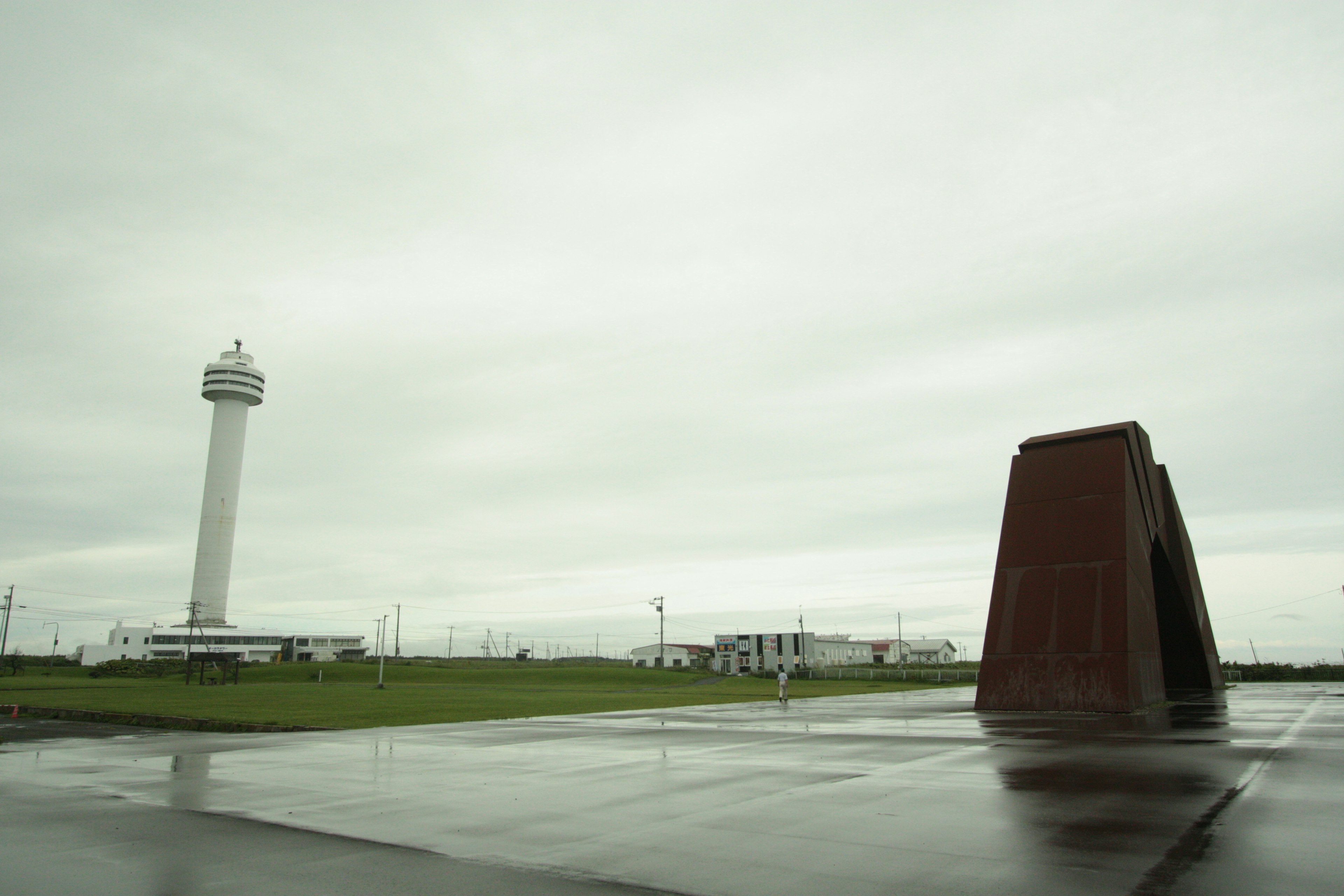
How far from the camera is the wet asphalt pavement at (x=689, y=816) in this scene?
5.98 m

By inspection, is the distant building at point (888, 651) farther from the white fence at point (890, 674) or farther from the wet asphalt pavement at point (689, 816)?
the wet asphalt pavement at point (689, 816)

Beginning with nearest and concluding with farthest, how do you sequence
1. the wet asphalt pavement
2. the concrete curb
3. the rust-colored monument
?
the wet asphalt pavement, the concrete curb, the rust-colored monument

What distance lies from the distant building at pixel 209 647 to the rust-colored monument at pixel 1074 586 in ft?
342

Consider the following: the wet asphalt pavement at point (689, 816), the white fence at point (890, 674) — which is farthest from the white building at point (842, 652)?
the wet asphalt pavement at point (689, 816)

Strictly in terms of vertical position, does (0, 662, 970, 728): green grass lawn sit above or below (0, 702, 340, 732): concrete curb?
below

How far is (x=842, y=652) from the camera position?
129 meters

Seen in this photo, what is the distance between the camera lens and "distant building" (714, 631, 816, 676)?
111 m

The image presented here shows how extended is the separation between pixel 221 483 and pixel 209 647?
2251 cm

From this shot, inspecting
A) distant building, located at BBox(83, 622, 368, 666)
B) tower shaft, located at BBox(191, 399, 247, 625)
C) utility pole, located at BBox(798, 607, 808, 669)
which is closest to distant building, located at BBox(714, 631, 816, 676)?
utility pole, located at BBox(798, 607, 808, 669)

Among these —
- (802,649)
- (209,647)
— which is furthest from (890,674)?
(209,647)

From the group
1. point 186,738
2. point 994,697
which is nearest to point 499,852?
point 186,738

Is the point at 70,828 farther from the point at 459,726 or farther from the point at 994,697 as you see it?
the point at 994,697

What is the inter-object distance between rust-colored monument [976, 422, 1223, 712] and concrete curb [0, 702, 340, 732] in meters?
19.0

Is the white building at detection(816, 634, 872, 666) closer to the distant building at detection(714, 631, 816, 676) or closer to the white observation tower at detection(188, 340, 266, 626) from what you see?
the distant building at detection(714, 631, 816, 676)
